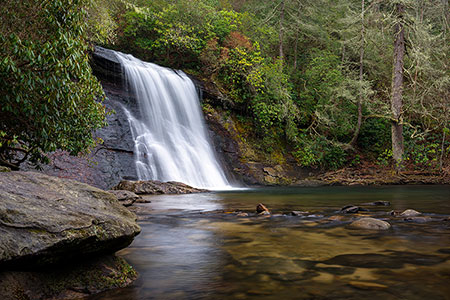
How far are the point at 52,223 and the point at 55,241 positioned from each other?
0.17 metres

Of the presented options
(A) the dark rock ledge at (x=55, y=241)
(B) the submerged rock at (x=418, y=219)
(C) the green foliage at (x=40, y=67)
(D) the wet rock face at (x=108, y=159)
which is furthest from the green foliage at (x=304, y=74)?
(A) the dark rock ledge at (x=55, y=241)

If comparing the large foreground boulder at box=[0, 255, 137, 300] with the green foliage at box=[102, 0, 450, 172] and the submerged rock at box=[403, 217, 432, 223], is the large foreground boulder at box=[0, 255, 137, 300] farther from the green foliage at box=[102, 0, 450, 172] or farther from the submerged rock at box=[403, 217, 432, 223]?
the green foliage at box=[102, 0, 450, 172]

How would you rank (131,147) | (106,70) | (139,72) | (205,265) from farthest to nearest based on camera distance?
(139,72)
(106,70)
(131,147)
(205,265)

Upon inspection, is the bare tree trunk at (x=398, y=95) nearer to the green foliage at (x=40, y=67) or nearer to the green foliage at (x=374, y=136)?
the green foliage at (x=374, y=136)

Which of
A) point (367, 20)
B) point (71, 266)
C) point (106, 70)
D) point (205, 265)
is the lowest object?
point (205, 265)

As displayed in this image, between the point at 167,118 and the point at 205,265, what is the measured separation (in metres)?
13.2

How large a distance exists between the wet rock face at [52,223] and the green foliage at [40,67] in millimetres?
2205

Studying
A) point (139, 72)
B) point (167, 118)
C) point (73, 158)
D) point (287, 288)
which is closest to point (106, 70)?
point (139, 72)

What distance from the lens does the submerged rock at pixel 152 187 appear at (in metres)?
10.9

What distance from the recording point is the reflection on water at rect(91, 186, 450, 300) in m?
2.64

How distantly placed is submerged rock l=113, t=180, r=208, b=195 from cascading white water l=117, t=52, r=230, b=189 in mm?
1272

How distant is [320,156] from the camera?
1877 cm

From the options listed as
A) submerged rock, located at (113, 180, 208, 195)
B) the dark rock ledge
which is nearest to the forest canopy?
submerged rock, located at (113, 180, 208, 195)

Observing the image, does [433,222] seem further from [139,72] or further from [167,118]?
[139,72]
